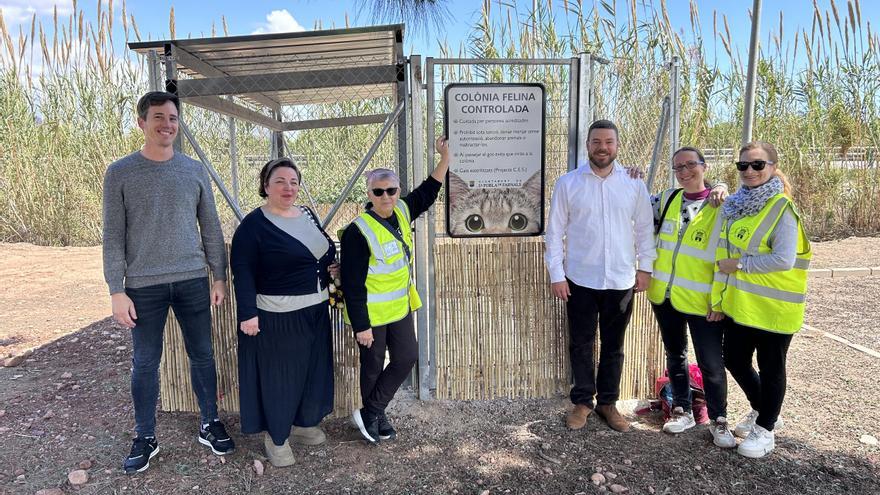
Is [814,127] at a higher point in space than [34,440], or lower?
higher

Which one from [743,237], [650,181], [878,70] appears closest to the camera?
[743,237]

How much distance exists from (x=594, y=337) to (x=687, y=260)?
0.74 metres

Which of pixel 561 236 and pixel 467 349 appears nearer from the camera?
pixel 561 236

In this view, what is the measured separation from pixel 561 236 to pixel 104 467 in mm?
2927

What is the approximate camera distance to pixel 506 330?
12.4 feet

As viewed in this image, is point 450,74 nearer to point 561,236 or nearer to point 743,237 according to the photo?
point 561,236

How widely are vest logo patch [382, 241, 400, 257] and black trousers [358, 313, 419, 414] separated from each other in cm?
41

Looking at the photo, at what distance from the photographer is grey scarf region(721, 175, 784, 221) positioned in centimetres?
282

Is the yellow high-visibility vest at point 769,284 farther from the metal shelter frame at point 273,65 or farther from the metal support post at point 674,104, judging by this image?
the metal shelter frame at point 273,65

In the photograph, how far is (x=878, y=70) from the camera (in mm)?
9094

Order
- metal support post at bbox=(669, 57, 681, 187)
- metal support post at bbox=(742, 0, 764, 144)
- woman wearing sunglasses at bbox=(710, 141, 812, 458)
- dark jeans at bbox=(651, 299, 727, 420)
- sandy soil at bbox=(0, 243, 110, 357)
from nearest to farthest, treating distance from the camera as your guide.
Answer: woman wearing sunglasses at bbox=(710, 141, 812, 458) < dark jeans at bbox=(651, 299, 727, 420) < metal support post at bbox=(669, 57, 681, 187) < metal support post at bbox=(742, 0, 764, 144) < sandy soil at bbox=(0, 243, 110, 357)

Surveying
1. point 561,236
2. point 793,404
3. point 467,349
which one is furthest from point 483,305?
point 793,404

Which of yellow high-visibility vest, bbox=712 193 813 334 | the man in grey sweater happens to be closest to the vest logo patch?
the man in grey sweater

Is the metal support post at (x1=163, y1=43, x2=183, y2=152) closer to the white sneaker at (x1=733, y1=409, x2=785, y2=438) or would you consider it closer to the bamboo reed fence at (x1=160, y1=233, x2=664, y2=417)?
the bamboo reed fence at (x1=160, y1=233, x2=664, y2=417)
